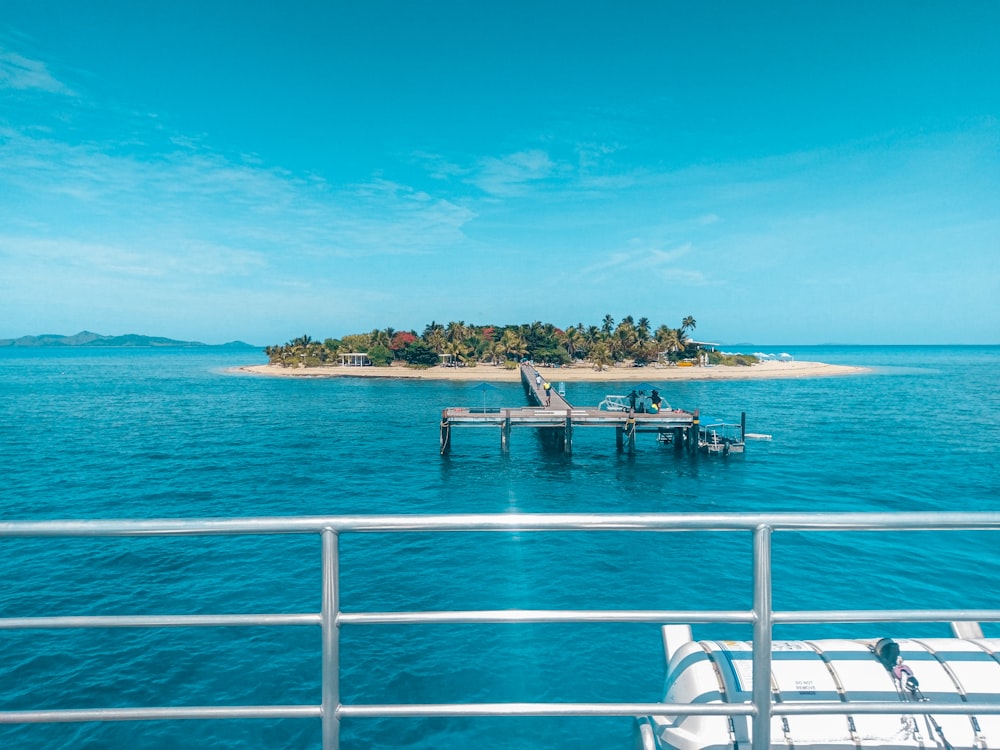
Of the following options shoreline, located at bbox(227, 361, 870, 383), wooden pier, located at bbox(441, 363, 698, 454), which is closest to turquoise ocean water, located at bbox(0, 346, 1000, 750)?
wooden pier, located at bbox(441, 363, 698, 454)

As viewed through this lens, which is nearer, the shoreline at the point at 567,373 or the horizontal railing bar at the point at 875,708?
the horizontal railing bar at the point at 875,708

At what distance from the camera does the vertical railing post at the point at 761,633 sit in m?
Answer: 1.97

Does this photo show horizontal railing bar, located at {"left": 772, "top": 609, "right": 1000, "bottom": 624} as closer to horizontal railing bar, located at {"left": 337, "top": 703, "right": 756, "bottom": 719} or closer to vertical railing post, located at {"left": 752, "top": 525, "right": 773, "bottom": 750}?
vertical railing post, located at {"left": 752, "top": 525, "right": 773, "bottom": 750}

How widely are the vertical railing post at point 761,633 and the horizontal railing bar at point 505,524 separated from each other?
8 cm

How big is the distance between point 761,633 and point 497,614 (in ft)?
2.96

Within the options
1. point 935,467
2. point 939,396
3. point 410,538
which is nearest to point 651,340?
point 939,396

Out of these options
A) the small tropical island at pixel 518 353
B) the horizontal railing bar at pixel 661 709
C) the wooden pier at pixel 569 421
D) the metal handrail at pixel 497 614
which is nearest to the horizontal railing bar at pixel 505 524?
the metal handrail at pixel 497 614

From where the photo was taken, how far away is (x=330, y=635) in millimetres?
2016

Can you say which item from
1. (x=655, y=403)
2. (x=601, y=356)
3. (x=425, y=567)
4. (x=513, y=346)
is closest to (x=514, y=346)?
(x=513, y=346)

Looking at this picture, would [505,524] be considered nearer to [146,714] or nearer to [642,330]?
[146,714]

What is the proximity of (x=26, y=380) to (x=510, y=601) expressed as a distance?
11258 cm

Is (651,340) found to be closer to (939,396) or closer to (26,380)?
(939,396)

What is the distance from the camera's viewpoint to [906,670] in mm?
3230

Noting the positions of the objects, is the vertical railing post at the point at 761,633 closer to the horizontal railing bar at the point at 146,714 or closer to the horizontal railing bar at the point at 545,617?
the horizontal railing bar at the point at 545,617
